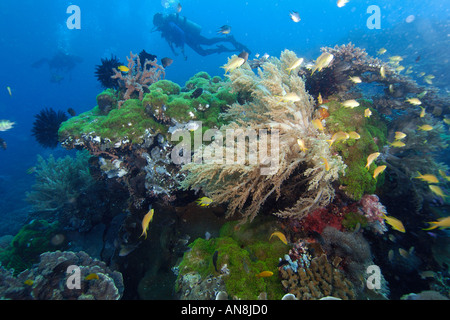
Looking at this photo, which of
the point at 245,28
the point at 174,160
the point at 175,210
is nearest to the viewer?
the point at 175,210

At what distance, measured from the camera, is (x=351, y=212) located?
134 inches

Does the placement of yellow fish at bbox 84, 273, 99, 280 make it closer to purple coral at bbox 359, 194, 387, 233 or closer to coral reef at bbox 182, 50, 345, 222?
coral reef at bbox 182, 50, 345, 222

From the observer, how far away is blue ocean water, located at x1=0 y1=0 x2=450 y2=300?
1909 centimetres

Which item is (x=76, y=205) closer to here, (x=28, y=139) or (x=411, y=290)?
(x=411, y=290)

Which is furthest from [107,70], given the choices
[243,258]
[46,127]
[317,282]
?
[317,282]

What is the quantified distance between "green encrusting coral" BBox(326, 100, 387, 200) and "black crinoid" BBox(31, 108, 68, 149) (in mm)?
7849

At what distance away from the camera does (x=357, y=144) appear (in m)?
3.74

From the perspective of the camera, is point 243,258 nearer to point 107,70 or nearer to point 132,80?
point 132,80

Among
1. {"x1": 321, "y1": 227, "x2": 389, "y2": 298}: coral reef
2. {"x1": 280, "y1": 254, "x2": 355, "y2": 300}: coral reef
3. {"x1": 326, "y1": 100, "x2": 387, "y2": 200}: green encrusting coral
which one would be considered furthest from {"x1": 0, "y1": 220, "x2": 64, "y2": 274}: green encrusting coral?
{"x1": 326, "y1": 100, "x2": 387, "y2": 200}: green encrusting coral

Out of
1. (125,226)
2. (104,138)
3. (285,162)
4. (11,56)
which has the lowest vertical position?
(125,226)

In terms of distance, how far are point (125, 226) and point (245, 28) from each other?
11439 cm

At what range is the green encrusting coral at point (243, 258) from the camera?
263cm

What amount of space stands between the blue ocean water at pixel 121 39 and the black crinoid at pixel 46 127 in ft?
12.2
